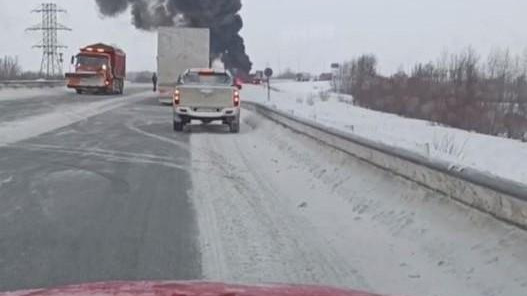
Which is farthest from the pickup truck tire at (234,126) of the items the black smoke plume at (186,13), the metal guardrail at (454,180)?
the black smoke plume at (186,13)

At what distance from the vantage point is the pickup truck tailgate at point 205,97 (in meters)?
22.8

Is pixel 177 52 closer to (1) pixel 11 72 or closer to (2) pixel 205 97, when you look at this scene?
(2) pixel 205 97

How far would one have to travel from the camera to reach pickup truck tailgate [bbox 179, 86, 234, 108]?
899 inches

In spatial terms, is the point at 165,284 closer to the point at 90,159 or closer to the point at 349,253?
the point at 349,253

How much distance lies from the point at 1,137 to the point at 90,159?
525cm

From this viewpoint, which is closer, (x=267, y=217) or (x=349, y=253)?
(x=349, y=253)

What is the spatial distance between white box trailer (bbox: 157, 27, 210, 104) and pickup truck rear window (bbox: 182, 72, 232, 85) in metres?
16.2

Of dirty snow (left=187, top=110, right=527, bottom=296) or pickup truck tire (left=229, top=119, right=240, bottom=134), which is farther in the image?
pickup truck tire (left=229, top=119, right=240, bottom=134)

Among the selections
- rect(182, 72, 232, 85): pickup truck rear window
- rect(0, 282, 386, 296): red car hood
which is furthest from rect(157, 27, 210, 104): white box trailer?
rect(0, 282, 386, 296): red car hood

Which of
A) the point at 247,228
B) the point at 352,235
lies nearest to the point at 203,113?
the point at 247,228

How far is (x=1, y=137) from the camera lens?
18922 mm

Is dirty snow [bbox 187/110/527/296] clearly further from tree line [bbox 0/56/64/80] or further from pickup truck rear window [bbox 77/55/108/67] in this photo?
tree line [bbox 0/56/64/80]

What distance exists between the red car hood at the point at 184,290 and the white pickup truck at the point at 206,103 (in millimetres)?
19500

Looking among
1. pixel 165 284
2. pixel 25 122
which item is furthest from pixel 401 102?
pixel 165 284
